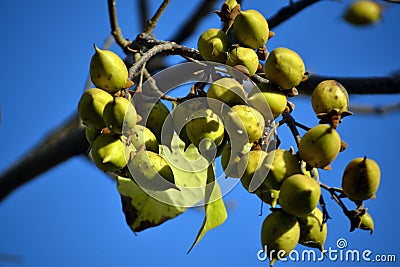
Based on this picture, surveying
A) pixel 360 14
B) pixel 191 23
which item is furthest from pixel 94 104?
pixel 360 14

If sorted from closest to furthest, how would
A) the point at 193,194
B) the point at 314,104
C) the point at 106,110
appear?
1. the point at 106,110
2. the point at 314,104
3. the point at 193,194

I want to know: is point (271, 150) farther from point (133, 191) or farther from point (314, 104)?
point (133, 191)

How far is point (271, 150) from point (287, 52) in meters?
0.15

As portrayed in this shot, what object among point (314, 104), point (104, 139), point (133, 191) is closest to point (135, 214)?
point (133, 191)

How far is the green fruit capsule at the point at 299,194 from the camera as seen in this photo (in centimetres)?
85

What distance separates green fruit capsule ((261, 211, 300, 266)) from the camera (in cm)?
90

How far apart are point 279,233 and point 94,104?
1.03 ft

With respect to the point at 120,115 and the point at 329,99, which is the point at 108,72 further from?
the point at 329,99

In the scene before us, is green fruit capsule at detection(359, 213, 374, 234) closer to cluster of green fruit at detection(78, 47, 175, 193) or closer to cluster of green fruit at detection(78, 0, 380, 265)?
A: cluster of green fruit at detection(78, 0, 380, 265)

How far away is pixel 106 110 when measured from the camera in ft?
Result: 2.84

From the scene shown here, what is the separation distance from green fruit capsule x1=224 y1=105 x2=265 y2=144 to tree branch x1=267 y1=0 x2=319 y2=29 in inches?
25.4

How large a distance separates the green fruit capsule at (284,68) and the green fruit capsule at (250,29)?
5 cm

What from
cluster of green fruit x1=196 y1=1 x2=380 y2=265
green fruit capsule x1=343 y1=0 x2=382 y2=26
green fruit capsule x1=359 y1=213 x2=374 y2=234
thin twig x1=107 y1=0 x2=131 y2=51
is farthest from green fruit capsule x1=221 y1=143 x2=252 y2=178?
green fruit capsule x1=343 y1=0 x2=382 y2=26

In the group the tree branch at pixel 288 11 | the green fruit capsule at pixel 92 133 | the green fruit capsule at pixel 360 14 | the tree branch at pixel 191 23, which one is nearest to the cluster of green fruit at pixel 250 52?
the green fruit capsule at pixel 92 133
